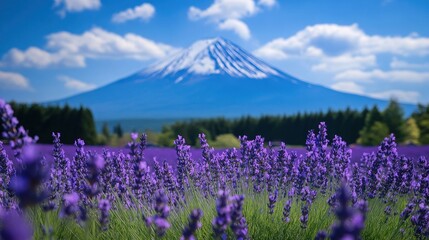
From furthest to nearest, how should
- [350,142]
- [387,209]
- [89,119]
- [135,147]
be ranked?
[350,142]
[89,119]
[387,209]
[135,147]

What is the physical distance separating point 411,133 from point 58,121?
75.4ft

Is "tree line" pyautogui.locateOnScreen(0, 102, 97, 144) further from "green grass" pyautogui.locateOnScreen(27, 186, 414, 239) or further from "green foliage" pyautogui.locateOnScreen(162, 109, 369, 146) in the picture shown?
"green grass" pyautogui.locateOnScreen(27, 186, 414, 239)

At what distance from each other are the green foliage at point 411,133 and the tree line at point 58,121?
20.0 meters

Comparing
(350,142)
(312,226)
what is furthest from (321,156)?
(350,142)

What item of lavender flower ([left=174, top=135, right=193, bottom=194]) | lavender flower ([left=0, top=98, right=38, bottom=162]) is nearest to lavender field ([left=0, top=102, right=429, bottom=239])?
lavender flower ([left=174, top=135, right=193, bottom=194])

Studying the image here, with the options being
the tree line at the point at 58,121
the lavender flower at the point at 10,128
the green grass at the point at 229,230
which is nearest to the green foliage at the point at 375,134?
the tree line at the point at 58,121

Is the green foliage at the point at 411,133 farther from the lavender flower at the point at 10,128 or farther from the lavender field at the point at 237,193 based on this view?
the lavender flower at the point at 10,128

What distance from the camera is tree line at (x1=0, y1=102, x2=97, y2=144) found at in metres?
26.9

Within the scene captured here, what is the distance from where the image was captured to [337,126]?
30.1 meters

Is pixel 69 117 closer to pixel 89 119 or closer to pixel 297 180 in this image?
pixel 89 119

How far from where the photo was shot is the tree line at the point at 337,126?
26.2 metres

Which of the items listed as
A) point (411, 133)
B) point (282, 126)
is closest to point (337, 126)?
point (282, 126)

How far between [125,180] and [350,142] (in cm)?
2780

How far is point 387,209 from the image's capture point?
13.2 ft
